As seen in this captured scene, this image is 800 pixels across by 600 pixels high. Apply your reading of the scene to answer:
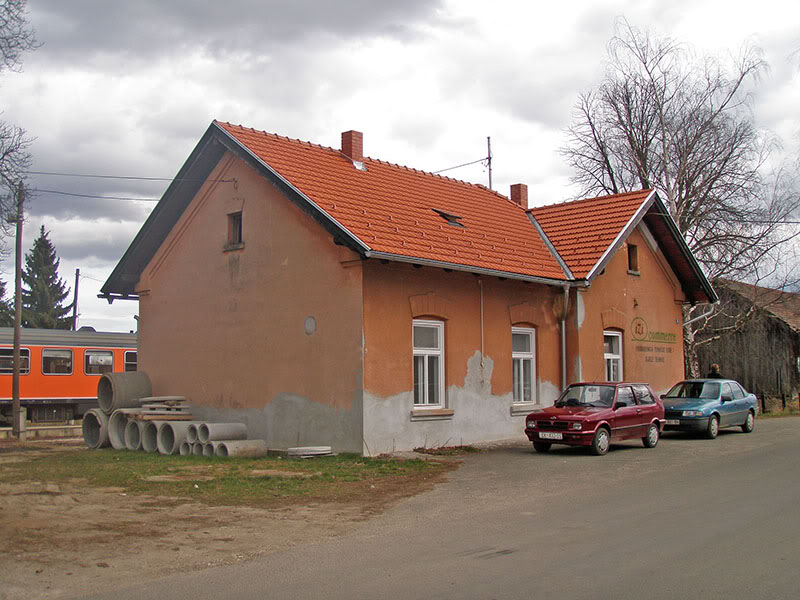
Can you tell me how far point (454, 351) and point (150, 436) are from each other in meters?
7.15

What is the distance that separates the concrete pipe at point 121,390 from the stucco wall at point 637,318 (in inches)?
443

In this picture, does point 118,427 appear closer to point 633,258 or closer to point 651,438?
point 651,438

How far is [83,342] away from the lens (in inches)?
1238

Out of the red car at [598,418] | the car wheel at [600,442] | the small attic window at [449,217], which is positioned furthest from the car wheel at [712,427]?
the small attic window at [449,217]

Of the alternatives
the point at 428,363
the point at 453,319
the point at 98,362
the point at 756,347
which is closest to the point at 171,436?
the point at 428,363

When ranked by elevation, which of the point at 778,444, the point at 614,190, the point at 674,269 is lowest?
the point at 778,444

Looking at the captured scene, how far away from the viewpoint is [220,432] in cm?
1769

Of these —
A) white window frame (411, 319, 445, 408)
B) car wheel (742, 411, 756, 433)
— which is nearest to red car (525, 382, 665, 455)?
white window frame (411, 319, 445, 408)

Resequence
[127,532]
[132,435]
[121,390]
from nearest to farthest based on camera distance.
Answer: [127,532] → [132,435] → [121,390]

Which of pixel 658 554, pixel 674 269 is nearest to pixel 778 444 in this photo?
pixel 674 269

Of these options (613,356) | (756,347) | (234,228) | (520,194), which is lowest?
(613,356)

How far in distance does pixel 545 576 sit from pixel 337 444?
401 inches

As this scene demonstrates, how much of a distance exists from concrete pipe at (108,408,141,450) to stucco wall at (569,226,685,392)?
37.6ft

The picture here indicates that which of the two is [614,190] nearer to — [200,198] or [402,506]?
[200,198]
